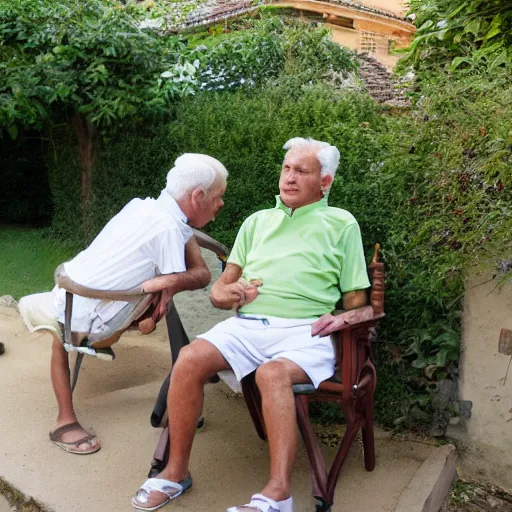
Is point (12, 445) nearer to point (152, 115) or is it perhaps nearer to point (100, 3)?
point (152, 115)

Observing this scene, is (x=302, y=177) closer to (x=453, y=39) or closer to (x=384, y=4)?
(x=453, y=39)

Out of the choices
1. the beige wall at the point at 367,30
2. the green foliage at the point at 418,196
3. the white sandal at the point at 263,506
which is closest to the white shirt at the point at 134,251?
the green foliage at the point at 418,196

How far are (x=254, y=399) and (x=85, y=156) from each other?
15.7 feet

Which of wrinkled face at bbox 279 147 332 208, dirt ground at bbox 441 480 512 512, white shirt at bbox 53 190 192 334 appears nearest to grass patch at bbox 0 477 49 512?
white shirt at bbox 53 190 192 334

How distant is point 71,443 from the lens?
3980 mm

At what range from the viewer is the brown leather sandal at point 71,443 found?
3.95 meters

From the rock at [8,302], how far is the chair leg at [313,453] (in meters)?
4.06

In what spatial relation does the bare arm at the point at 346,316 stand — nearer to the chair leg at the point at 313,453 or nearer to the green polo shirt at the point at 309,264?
the green polo shirt at the point at 309,264

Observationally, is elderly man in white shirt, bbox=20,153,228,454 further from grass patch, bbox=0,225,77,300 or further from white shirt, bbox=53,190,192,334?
grass patch, bbox=0,225,77,300

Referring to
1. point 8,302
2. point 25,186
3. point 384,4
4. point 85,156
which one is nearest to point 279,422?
point 8,302

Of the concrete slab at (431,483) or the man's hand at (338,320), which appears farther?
the concrete slab at (431,483)

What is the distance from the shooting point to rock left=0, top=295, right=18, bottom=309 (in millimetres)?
6719

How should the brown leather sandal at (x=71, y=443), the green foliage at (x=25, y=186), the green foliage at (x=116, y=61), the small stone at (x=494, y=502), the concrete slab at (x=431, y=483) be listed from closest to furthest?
the concrete slab at (x=431, y=483), the small stone at (x=494, y=502), the brown leather sandal at (x=71, y=443), the green foliage at (x=116, y=61), the green foliage at (x=25, y=186)

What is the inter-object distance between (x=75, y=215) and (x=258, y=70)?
274 cm
